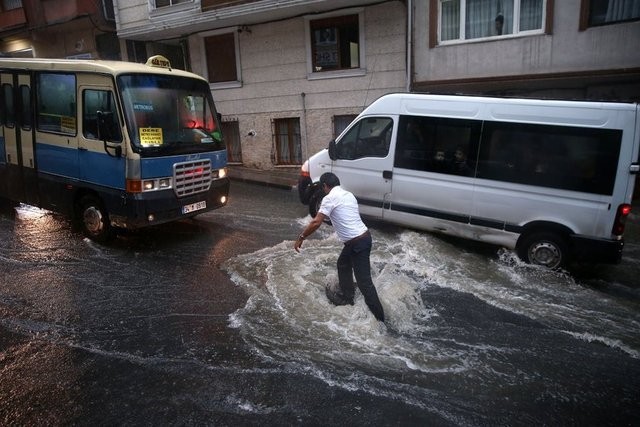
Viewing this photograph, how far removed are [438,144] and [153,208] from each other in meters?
4.59

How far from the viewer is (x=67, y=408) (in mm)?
3660

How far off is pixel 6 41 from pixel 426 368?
903 inches

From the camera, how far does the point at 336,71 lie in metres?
13.4

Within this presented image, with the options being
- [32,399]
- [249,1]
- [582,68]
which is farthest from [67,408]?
[249,1]

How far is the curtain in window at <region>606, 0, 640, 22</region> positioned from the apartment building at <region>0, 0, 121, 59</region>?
1590 cm

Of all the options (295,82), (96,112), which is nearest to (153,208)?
(96,112)

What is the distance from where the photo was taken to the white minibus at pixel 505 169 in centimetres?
612

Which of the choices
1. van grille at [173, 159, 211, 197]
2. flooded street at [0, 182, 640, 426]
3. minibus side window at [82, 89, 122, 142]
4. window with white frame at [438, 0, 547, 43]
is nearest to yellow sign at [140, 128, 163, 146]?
minibus side window at [82, 89, 122, 142]

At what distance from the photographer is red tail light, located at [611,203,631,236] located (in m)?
6.02

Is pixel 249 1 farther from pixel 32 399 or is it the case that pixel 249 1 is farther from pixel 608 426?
pixel 608 426

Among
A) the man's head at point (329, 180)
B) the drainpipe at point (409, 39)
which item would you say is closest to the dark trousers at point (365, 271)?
the man's head at point (329, 180)

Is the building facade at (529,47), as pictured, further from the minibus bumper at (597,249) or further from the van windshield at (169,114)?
the van windshield at (169,114)

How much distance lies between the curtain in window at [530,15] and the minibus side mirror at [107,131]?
9297 mm

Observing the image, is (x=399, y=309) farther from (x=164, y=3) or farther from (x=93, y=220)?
(x=164, y=3)
